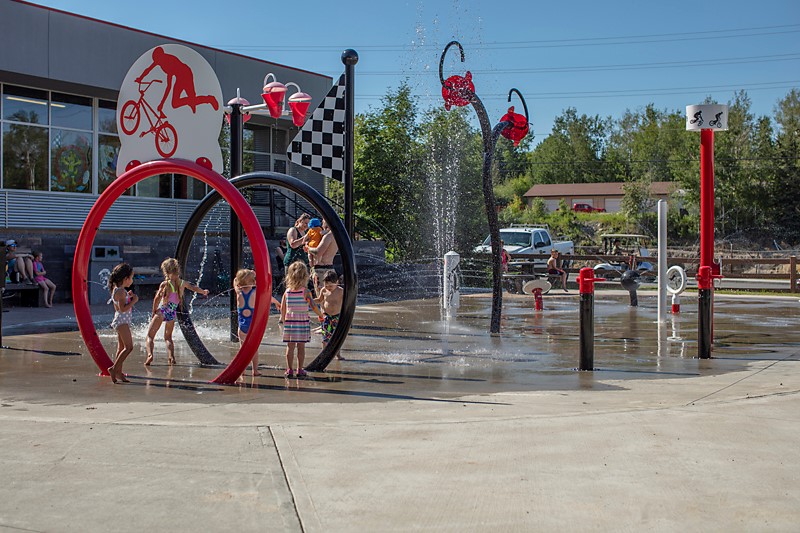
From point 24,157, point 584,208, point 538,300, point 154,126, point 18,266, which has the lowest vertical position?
point 538,300

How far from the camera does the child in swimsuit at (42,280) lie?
676 inches

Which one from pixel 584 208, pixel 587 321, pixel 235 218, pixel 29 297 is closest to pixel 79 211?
pixel 29 297

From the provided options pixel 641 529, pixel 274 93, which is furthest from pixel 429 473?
pixel 274 93

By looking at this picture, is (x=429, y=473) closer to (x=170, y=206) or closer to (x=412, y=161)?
(x=170, y=206)

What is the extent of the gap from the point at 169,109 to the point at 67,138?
11581mm

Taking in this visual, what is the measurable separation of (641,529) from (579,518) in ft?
0.99

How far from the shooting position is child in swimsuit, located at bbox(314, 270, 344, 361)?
9.84m

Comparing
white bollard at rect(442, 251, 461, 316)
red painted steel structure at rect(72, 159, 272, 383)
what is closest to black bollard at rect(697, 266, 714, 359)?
red painted steel structure at rect(72, 159, 272, 383)

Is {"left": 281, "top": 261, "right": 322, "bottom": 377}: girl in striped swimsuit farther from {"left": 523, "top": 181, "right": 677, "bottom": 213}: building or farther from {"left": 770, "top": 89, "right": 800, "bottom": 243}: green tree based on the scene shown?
{"left": 523, "top": 181, "right": 677, "bottom": 213}: building

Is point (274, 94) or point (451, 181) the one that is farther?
point (451, 181)

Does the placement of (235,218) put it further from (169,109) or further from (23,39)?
(23,39)

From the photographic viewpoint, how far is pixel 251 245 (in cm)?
837

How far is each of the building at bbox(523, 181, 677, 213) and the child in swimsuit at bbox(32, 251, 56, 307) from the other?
7746cm

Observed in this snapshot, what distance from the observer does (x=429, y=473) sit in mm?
4887
